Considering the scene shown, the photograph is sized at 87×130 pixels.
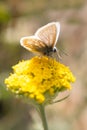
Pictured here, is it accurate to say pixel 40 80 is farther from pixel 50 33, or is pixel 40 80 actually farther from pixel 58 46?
pixel 58 46

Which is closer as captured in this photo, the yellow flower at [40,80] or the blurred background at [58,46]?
the yellow flower at [40,80]

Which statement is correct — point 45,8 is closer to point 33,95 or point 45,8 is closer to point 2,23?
point 2,23

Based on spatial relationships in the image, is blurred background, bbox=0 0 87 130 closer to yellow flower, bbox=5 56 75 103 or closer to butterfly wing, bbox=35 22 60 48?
yellow flower, bbox=5 56 75 103

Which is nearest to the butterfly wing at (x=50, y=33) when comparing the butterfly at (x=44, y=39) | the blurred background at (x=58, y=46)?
the butterfly at (x=44, y=39)

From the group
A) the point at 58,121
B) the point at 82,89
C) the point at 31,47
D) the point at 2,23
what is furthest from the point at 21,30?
the point at 31,47

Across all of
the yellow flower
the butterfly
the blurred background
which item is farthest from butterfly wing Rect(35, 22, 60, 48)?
the blurred background

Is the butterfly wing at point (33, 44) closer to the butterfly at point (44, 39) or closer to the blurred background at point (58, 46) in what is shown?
the butterfly at point (44, 39)
